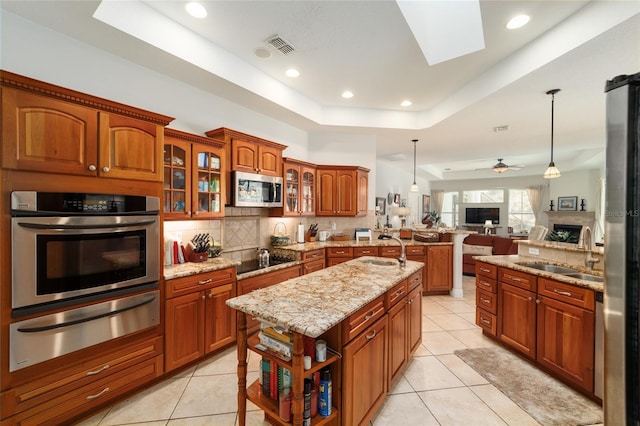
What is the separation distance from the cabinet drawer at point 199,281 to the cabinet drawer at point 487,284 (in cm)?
295

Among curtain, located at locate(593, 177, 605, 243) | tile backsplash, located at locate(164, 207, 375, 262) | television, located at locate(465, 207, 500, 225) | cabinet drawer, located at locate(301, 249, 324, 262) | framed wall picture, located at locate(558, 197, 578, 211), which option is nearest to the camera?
tile backsplash, located at locate(164, 207, 375, 262)

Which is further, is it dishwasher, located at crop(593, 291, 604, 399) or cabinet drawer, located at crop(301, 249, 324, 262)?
cabinet drawer, located at crop(301, 249, 324, 262)

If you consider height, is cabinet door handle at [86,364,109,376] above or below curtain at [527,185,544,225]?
below

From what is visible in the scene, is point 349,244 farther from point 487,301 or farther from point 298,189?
point 487,301

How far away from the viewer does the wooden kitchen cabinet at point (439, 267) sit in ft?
15.4

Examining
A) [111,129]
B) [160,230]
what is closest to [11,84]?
Answer: [111,129]

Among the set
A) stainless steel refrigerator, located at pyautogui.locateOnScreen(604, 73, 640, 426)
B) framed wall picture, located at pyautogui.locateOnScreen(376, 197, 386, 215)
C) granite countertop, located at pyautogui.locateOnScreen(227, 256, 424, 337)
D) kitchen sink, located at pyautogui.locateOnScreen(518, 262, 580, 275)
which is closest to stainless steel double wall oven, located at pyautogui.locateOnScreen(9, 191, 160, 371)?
granite countertop, located at pyautogui.locateOnScreen(227, 256, 424, 337)

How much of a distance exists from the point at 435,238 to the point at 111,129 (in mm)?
4918

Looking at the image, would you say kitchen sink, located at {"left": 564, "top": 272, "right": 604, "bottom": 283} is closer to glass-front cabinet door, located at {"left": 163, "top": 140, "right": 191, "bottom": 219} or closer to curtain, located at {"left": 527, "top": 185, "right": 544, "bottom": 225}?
glass-front cabinet door, located at {"left": 163, "top": 140, "right": 191, "bottom": 219}

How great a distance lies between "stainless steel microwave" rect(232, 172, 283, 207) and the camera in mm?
3156

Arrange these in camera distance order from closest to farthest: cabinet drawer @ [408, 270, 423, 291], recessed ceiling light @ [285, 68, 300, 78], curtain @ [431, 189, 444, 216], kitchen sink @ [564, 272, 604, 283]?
1. kitchen sink @ [564, 272, 604, 283]
2. cabinet drawer @ [408, 270, 423, 291]
3. recessed ceiling light @ [285, 68, 300, 78]
4. curtain @ [431, 189, 444, 216]

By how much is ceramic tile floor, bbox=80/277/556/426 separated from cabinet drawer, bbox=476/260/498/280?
3.34 ft

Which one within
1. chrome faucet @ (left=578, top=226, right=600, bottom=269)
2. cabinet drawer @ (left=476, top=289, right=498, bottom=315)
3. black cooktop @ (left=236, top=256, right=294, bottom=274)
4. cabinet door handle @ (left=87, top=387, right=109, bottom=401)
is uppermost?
chrome faucet @ (left=578, top=226, right=600, bottom=269)

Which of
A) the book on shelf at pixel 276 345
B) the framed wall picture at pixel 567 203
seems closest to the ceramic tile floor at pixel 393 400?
the book on shelf at pixel 276 345
